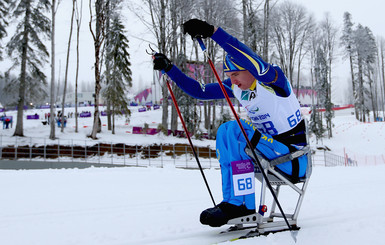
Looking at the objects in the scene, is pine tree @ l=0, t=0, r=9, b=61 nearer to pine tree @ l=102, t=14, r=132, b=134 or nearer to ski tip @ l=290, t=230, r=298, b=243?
pine tree @ l=102, t=14, r=132, b=134

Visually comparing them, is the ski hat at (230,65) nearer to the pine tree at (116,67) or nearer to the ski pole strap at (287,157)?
the ski pole strap at (287,157)

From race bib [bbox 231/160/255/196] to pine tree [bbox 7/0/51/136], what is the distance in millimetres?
20797

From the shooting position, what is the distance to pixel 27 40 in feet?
64.7

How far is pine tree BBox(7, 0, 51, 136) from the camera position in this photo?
19.4 meters

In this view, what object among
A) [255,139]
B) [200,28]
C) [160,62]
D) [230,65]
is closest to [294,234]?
[255,139]

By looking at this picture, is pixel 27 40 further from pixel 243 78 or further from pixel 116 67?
pixel 243 78

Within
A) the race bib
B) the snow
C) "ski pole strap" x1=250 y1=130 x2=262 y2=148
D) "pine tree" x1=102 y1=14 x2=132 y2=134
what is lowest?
the snow

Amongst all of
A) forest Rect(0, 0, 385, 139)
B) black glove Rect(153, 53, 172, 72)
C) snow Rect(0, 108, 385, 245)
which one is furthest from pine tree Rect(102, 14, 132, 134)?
black glove Rect(153, 53, 172, 72)

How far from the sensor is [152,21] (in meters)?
18.6

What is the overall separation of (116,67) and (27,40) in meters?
7.98

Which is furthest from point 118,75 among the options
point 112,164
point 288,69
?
point 288,69

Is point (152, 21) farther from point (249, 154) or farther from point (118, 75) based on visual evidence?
point (249, 154)

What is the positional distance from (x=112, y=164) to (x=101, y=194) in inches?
419

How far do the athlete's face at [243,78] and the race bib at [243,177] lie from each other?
60cm
